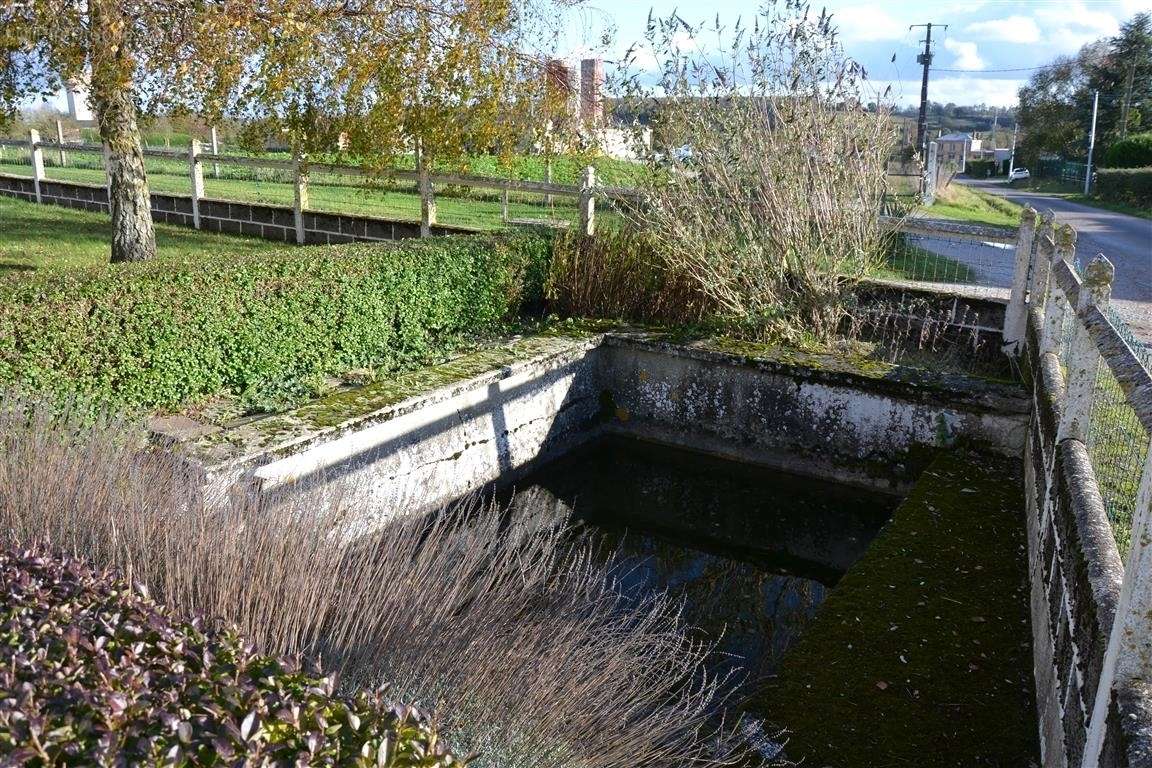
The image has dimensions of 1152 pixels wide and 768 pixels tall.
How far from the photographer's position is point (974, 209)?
90.2 ft

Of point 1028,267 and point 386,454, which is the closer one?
point 386,454

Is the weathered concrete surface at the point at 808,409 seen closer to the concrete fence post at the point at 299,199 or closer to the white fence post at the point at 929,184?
the white fence post at the point at 929,184

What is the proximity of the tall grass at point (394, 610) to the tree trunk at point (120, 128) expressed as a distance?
4597mm

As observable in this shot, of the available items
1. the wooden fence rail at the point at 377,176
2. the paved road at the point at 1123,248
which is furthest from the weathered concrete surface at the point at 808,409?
the paved road at the point at 1123,248

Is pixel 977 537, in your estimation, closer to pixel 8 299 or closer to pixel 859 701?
pixel 859 701

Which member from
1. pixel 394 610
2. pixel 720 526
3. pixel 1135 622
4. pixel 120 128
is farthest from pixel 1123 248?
pixel 394 610

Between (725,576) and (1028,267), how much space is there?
3.85 meters

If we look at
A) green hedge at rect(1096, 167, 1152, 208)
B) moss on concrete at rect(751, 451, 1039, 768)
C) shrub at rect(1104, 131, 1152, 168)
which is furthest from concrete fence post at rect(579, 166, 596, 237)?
shrub at rect(1104, 131, 1152, 168)

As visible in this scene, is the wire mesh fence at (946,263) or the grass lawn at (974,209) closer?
the wire mesh fence at (946,263)

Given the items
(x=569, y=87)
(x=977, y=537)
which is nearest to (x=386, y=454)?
(x=977, y=537)

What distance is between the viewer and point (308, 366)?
21.3 ft

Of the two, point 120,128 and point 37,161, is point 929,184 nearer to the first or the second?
point 120,128

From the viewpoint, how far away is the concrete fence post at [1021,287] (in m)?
7.36

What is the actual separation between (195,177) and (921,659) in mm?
15976
